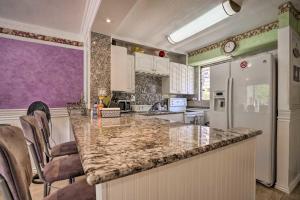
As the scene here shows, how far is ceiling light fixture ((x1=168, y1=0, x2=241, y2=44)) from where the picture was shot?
1.91 meters

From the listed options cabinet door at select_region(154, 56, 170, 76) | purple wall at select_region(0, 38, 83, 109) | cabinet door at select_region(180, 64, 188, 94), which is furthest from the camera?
cabinet door at select_region(180, 64, 188, 94)

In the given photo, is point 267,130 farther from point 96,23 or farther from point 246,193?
point 96,23

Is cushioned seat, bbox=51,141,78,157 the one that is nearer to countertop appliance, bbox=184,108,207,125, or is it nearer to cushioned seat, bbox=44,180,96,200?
cushioned seat, bbox=44,180,96,200

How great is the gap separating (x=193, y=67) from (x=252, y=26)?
169 centimetres

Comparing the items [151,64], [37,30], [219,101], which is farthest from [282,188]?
[37,30]

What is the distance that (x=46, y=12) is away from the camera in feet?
7.18

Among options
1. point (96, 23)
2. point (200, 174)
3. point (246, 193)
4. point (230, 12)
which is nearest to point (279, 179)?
point (246, 193)

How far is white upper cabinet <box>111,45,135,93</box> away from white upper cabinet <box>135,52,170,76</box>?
0.24m

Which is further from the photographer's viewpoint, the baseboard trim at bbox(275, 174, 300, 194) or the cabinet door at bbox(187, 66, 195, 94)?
the cabinet door at bbox(187, 66, 195, 94)

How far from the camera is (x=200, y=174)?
68cm

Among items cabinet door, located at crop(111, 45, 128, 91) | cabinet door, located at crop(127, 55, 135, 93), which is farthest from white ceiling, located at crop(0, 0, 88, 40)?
cabinet door, located at crop(127, 55, 135, 93)

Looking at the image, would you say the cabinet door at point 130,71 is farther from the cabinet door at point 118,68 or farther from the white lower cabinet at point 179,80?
the white lower cabinet at point 179,80

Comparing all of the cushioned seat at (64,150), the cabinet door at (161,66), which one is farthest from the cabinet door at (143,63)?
the cushioned seat at (64,150)

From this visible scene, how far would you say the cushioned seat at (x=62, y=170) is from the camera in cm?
108
